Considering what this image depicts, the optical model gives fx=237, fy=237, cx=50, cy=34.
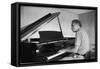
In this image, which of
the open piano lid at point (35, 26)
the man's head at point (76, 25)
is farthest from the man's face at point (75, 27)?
the open piano lid at point (35, 26)

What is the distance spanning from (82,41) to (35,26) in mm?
736

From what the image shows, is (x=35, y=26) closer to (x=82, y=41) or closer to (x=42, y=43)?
(x=42, y=43)

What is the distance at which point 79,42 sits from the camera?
10.9ft

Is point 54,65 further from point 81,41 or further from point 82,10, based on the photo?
point 82,10

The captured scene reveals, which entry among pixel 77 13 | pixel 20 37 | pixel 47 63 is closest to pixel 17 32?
pixel 20 37

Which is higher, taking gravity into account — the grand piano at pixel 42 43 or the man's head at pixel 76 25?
the man's head at pixel 76 25

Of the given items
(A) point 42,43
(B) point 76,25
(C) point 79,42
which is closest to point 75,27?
(B) point 76,25

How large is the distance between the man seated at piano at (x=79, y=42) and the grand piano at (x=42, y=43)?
0.28ft

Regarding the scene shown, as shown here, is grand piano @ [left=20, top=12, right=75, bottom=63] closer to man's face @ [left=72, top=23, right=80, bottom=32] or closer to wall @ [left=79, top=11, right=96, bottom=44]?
man's face @ [left=72, top=23, right=80, bottom=32]

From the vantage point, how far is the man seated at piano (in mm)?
3285

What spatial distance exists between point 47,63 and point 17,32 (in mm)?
578

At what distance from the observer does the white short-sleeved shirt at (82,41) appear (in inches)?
130

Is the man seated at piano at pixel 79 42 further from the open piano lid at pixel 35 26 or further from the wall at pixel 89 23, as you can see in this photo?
the open piano lid at pixel 35 26

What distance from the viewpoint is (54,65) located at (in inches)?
124
